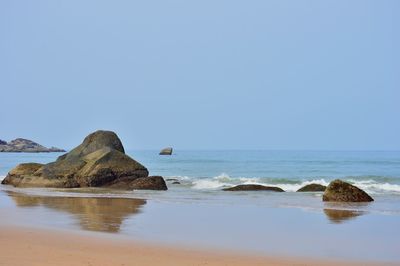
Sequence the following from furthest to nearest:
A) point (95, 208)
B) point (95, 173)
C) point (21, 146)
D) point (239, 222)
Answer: point (21, 146)
point (95, 173)
point (95, 208)
point (239, 222)

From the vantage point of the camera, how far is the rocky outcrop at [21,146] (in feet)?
551

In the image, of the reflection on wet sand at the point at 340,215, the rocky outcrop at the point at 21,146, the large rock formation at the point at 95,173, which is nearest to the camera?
the reflection on wet sand at the point at 340,215

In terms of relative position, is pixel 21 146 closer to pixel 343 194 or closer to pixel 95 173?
pixel 95 173

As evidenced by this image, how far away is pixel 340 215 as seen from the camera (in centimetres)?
1662

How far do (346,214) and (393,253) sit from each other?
6.65 m

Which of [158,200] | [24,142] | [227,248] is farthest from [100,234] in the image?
[24,142]

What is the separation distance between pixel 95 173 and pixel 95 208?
446 inches

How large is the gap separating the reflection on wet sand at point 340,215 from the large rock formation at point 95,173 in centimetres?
1283

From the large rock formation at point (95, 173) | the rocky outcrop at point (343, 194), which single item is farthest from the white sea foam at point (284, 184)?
the rocky outcrop at point (343, 194)

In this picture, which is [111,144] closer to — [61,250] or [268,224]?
[268,224]

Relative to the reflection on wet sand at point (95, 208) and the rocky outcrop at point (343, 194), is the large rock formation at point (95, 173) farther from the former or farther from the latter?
the rocky outcrop at point (343, 194)

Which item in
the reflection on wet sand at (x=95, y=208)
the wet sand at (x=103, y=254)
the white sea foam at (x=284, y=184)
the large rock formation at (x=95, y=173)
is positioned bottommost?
the wet sand at (x=103, y=254)

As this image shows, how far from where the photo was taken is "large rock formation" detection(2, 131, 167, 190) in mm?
28953

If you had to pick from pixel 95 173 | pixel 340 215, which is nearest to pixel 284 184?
pixel 95 173
